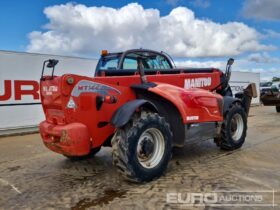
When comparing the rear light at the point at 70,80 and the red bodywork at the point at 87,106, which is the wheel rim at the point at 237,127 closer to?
the red bodywork at the point at 87,106

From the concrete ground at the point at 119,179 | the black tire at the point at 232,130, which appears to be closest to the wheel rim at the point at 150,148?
the concrete ground at the point at 119,179

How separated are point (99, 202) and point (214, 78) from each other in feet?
12.8

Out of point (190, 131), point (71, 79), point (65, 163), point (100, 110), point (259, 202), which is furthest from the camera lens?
point (65, 163)

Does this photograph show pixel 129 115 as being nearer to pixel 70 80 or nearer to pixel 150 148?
pixel 150 148

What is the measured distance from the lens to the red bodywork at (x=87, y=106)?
4.62 m

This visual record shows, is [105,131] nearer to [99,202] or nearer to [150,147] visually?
[150,147]

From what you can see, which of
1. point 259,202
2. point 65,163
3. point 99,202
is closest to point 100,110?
point 99,202

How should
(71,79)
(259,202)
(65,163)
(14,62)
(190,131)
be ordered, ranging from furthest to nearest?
1. (14,62)
2. (65,163)
3. (190,131)
4. (71,79)
5. (259,202)

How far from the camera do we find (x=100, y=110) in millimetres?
4867

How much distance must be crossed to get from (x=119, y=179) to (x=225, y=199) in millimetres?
1551

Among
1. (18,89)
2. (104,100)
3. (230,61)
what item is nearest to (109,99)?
(104,100)

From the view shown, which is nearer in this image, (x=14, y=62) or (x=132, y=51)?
(x=132, y=51)

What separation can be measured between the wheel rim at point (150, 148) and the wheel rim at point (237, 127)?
7.65ft

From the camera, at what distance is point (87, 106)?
4.71m
